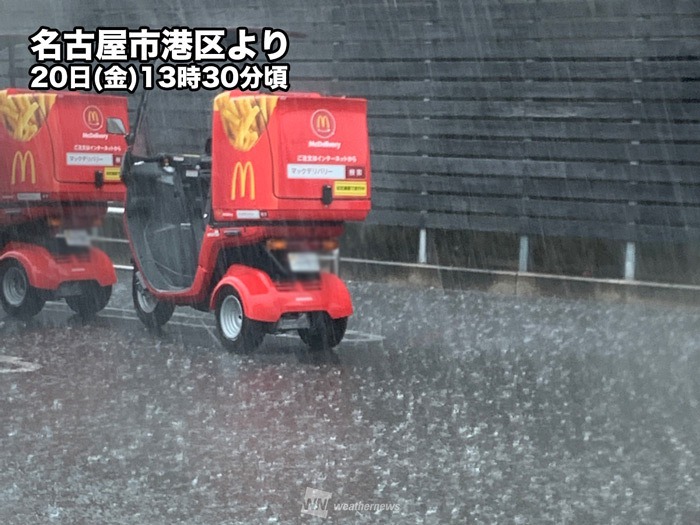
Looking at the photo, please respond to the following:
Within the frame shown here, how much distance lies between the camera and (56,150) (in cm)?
1236

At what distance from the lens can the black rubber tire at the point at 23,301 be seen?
12328 millimetres

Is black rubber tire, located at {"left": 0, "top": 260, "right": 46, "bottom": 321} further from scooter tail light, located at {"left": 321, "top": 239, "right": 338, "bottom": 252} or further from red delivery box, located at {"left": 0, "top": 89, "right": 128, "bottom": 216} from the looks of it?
scooter tail light, located at {"left": 321, "top": 239, "right": 338, "bottom": 252}

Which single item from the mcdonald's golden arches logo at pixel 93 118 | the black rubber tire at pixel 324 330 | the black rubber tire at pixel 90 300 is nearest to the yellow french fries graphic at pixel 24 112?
the mcdonald's golden arches logo at pixel 93 118

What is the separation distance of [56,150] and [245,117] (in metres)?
2.48

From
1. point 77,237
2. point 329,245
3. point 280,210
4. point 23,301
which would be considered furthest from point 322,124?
point 23,301

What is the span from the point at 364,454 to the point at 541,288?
7964mm

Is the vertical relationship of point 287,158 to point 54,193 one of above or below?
above

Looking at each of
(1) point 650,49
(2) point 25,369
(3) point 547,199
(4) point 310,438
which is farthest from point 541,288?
(4) point 310,438

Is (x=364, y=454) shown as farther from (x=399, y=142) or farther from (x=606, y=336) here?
(x=399, y=142)

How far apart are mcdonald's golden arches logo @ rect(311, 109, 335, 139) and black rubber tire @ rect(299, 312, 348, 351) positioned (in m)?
1.34

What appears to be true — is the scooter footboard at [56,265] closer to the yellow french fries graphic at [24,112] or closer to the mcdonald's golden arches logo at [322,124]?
the yellow french fries graphic at [24,112]

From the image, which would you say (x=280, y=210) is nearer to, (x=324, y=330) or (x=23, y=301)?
(x=324, y=330)

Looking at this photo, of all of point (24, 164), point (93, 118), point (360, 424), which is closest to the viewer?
point (360, 424)

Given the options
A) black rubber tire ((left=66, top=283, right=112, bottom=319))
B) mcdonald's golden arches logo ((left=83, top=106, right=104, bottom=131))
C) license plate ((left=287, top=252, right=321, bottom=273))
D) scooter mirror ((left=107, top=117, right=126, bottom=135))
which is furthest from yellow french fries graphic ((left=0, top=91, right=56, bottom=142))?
license plate ((left=287, top=252, right=321, bottom=273))
